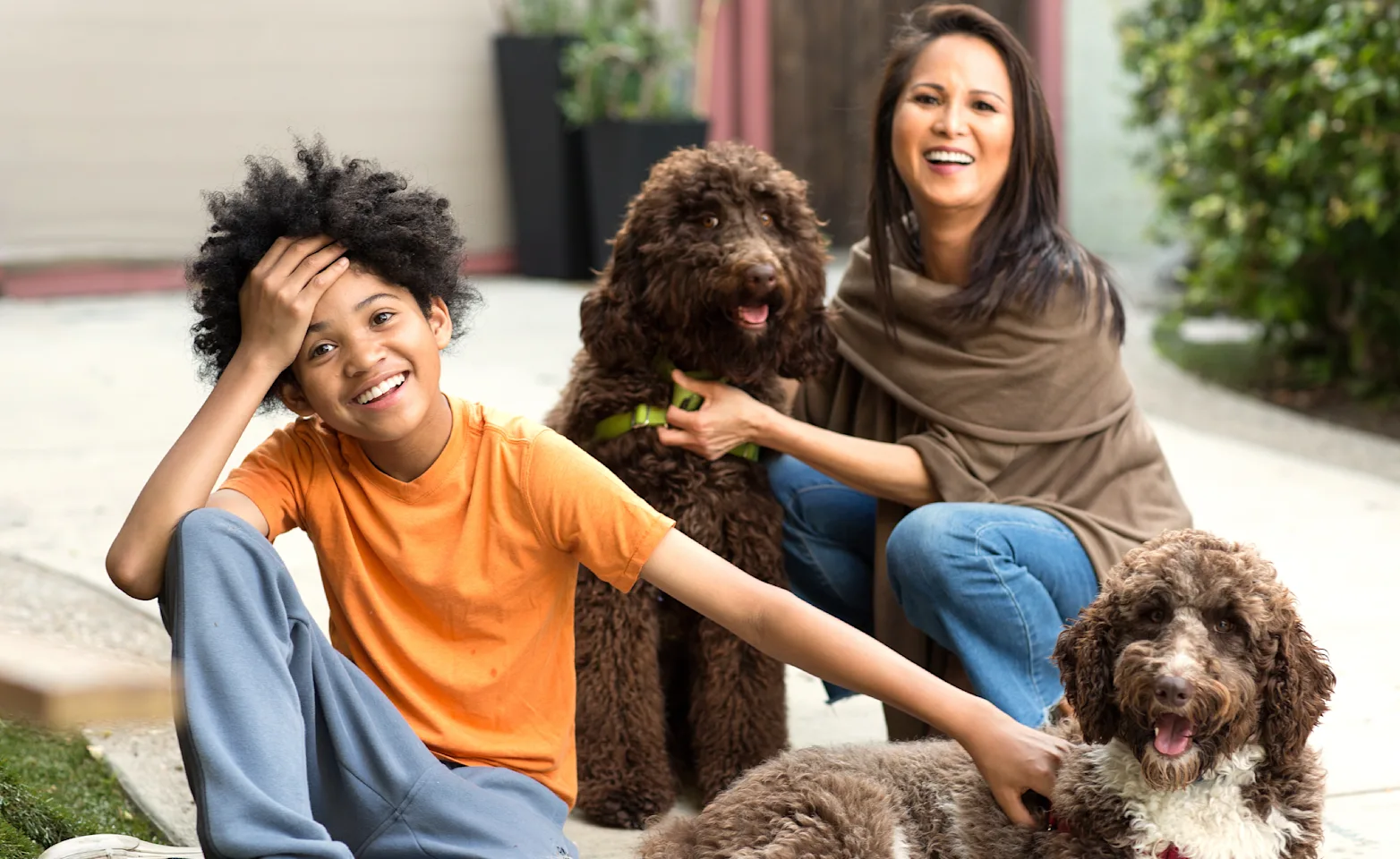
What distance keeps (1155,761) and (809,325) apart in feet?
4.09

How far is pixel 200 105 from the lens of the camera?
8453 millimetres

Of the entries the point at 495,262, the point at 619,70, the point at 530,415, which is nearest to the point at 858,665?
the point at 530,415

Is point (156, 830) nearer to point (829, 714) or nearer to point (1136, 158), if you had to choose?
point (829, 714)

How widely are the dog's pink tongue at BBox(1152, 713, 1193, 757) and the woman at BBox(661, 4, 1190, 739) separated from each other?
0.81 metres

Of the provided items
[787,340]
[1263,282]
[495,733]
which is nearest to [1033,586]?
[787,340]

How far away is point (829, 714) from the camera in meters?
3.65

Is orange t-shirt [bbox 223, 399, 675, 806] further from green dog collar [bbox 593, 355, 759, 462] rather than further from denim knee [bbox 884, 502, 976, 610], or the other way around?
denim knee [bbox 884, 502, 976, 610]

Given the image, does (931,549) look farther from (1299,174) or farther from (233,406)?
(1299,174)

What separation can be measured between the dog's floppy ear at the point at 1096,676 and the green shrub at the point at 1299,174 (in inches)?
167

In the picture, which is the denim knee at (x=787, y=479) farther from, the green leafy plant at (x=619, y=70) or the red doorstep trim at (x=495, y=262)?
the red doorstep trim at (x=495, y=262)

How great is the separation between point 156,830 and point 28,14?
6472mm

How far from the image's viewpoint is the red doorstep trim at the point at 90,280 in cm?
826

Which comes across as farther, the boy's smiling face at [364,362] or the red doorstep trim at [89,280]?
the red doorstep trim at [89,280]

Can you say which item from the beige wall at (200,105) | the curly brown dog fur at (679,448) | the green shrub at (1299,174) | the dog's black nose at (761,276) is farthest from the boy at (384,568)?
the beige wall at (200,105)
